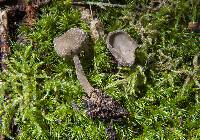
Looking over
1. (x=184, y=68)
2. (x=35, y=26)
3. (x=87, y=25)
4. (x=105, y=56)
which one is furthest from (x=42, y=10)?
(x=184, y=68)

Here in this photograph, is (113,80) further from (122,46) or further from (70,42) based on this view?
(70,42)

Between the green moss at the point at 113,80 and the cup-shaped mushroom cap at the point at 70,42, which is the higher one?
the cup-shaped mushroom cap at the point at 70,42

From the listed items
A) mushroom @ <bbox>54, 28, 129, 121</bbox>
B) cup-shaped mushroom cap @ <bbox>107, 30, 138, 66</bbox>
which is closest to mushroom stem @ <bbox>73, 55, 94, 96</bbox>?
mushroom @ <bbox>54, 28, 129, 121</bbox>

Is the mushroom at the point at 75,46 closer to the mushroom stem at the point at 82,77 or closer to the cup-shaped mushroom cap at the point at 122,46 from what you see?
the mushroom stem at the point at 82,77

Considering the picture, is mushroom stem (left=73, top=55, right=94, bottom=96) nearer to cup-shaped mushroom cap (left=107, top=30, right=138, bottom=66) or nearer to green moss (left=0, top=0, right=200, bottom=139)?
green moss (left=0, top=0, right=200, bottom=139)

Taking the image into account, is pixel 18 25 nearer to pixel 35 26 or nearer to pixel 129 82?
pixel 35 26

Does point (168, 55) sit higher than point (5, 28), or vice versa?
point (5, 28)

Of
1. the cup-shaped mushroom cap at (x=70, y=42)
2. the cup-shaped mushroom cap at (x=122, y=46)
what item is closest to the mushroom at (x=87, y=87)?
the cup-shaped mushroom cap at (x=70, y=42)

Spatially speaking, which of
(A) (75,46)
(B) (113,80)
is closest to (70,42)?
(A) (75,46)
